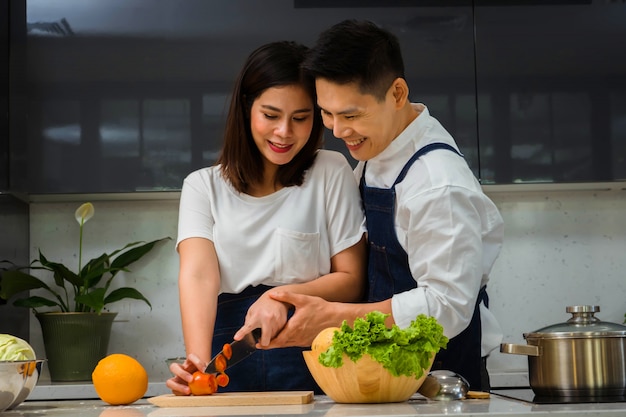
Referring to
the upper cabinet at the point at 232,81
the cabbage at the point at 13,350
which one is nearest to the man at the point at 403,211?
the cabbage at the point at 13,350

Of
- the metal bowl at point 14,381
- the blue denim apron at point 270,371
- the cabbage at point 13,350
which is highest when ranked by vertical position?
the cabbage at point 13,350

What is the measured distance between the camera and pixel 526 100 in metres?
3.13

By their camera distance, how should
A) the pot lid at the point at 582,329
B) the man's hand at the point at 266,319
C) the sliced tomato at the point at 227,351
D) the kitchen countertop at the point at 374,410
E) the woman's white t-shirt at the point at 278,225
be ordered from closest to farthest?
the kitchen countertop at the point at 374,410 < the pot lid at the point at 582,329 < the sliced tomato at the point at 227,351 < the man's hand at the point at 266,319 < the woman's white t-shirt at the point at 278,225

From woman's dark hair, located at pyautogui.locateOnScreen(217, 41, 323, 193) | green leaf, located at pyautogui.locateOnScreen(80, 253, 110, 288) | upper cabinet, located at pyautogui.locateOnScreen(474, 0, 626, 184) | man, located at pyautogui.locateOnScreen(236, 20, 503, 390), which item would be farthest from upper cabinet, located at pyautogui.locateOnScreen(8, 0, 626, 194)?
man, located at pyautogui.locateOnScreen(236, 20, 503, 390)

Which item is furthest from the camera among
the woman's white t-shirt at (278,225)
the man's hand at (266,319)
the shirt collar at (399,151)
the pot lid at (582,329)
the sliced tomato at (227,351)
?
the woman's white t-shirt at (278,225)

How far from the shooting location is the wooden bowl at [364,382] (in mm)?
1407

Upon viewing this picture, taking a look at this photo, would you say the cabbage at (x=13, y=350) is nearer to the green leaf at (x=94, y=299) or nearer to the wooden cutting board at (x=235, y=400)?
the wooden cutting board at (x=235, y=400)

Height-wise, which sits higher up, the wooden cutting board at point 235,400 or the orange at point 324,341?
the orange at point 324,341

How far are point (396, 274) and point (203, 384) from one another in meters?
0.53

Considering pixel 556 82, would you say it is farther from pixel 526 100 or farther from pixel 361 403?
pixel 361 403

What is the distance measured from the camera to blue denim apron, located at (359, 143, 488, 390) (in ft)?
6.22

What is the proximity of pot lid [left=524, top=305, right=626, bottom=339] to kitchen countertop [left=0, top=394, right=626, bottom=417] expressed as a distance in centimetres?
12

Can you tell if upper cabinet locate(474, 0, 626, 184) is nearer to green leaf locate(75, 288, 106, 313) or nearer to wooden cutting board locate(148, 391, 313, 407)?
green leaf locate(75, 288, 106, 313)

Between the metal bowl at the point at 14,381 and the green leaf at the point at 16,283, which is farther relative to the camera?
the green leaf at the point at 16,283
